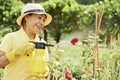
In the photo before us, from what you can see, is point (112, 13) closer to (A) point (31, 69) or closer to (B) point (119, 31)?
(B) point (119, 31)

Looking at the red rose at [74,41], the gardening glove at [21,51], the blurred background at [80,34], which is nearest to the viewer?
the gardening glove at [21,51]

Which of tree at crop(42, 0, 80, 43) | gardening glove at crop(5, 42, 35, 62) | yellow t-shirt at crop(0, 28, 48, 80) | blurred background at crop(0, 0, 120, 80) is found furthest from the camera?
tree at crop(42, 0, 80, 43)

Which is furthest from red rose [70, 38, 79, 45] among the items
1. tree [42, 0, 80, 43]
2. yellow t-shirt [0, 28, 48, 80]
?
tree [42, 0, 80, 43]

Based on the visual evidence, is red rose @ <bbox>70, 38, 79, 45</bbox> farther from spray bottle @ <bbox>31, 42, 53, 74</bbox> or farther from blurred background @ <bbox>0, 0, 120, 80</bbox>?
spray bottle @ <bbox>31, 42, 53, 74</bbox>

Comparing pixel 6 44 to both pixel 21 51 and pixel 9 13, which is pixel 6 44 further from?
pixel 9 13

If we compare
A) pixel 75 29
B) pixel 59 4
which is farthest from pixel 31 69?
pixel 75 29

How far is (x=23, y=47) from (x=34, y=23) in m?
0.23

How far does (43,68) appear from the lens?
9.34ft

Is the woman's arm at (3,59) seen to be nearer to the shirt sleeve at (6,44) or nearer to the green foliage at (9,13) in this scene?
the shirt sleeve at (6,44)

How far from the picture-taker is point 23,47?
2.76m

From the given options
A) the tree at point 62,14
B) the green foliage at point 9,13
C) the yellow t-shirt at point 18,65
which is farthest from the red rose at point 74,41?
the tree at point 62,14

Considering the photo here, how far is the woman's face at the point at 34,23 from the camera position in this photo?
2895mm

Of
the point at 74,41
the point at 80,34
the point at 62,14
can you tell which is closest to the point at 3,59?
the point at 74,41

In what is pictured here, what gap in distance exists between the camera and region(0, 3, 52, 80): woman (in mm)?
2787
